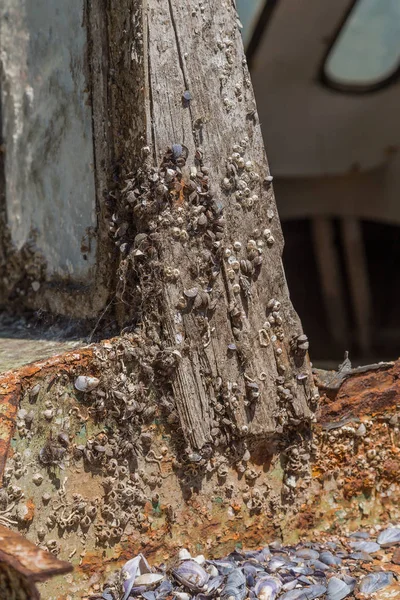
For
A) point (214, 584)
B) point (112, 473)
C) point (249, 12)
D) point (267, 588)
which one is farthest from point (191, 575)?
point (249, 12)

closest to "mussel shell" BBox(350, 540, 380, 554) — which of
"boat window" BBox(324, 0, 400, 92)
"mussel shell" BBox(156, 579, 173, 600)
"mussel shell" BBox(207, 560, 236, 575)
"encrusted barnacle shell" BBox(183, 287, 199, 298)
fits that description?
"mussel shell" BBox(207, 560, 236, 575)

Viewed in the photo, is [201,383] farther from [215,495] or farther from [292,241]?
[292,241]

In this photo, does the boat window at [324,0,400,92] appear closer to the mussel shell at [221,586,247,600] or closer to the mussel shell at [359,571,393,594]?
the mussel shell at [359,571,393,594]

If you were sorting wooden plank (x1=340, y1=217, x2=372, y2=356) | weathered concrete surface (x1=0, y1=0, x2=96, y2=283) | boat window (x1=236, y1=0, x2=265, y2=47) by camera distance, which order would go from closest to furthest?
weathered concrete surface (x1=0, y1=0, x2=96, y2=283), boat window (x1=236, y1=0, x2=265, y2=47), wooden plank (x1=340, y1=217, x2=372, y2=356)

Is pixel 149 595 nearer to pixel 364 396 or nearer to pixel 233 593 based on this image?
pixel 233 593

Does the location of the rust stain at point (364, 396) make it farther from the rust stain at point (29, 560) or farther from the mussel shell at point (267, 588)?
the rust stain at point (29, 560)

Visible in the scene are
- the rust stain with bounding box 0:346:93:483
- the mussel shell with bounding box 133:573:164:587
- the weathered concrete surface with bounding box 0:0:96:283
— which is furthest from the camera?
the weathered concrete surface with bounding box 0:0:96:283

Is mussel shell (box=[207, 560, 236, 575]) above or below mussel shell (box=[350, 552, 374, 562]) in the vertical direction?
above
